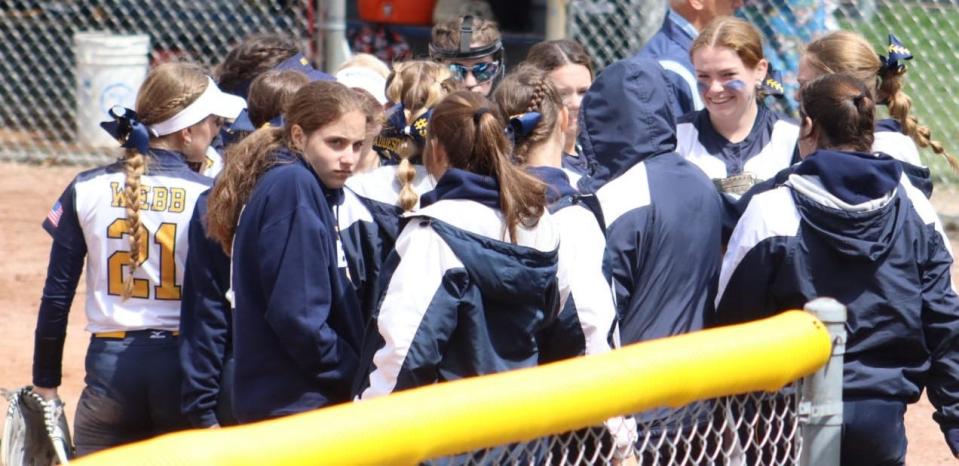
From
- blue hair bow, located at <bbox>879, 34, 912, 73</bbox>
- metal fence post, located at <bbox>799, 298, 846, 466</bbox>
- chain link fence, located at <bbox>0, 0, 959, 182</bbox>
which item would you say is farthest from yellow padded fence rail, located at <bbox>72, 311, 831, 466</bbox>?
chain link fence, located at <bbox>0, 0, 959, 182</bbox>

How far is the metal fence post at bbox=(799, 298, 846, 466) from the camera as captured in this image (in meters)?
2.64

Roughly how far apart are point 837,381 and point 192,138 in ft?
7.47

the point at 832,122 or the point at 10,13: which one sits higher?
the point at 832,122

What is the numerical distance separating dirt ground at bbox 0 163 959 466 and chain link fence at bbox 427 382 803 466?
2632mm

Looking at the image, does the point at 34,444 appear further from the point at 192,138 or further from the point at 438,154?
the point at 438,154

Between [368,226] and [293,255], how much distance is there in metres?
0.42

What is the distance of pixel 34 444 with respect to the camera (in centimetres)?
416

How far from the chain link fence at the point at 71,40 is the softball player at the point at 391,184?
6.47 m

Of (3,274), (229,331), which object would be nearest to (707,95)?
(229,331)

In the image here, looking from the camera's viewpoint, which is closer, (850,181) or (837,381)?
(837,381)

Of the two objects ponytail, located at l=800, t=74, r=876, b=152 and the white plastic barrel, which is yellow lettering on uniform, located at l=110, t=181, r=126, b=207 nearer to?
ponytail, located at l=800, t=74, r=876, b=152

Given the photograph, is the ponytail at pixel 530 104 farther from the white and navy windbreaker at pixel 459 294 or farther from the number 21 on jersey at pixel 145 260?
the number 21 on jersey at pixel 145 260

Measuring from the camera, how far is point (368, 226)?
3.78 meters

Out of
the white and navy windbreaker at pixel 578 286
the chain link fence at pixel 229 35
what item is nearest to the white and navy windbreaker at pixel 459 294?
the white and navy windbreaker at pixel 578 286
